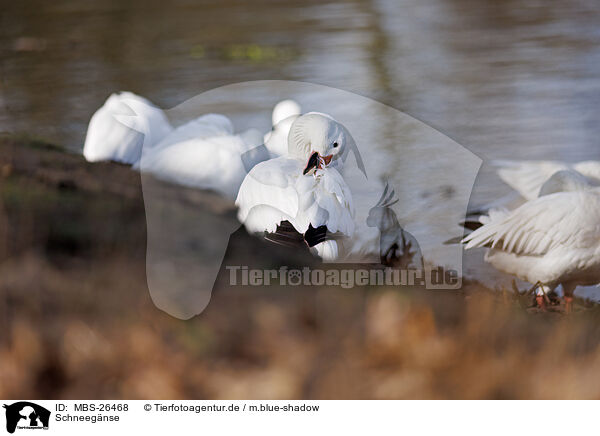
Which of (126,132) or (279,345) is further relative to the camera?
(126,132)

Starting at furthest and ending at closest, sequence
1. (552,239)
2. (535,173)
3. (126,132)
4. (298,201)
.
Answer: (126,132) → (535,173) → (552,239) → (298,201)

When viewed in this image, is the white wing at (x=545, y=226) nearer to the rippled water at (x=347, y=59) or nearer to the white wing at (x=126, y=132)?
the rippled water at (x=347, y=59)

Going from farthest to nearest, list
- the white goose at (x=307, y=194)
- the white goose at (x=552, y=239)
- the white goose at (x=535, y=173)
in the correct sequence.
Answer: the white goose at (x=535, y=173) < the white goose at (x=552, y=239) < the white goose at (x=307, y=194)

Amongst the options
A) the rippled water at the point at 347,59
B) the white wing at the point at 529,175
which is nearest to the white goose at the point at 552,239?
the white wing at the point at 529,175

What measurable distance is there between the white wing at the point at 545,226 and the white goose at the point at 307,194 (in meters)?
0.60

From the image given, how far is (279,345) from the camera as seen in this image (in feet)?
3.29

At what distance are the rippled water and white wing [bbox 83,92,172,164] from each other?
0.26 m

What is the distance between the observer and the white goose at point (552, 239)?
6.07ft

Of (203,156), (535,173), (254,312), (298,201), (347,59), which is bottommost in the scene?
(254,312)
